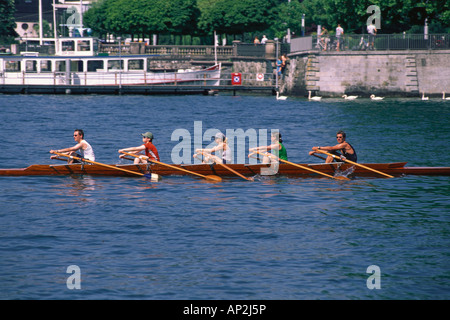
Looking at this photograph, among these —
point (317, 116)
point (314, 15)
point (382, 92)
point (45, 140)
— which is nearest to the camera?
point (45, 140)

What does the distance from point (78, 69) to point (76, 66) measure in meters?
0.36

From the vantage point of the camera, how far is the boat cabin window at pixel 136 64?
57.7 m

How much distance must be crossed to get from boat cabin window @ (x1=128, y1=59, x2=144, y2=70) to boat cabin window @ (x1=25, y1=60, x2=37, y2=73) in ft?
24.3

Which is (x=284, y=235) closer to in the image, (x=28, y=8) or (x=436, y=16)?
(x=436, y=16)

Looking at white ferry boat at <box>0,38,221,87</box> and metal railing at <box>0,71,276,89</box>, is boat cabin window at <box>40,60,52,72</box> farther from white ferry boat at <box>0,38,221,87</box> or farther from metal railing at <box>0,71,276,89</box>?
metal railing at <box>0,71,276,89</box>

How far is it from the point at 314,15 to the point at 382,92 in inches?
1182

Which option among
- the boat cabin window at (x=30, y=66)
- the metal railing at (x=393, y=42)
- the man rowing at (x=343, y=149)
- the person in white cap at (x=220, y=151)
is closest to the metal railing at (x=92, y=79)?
the boat cabin window at (x=30, y=66)

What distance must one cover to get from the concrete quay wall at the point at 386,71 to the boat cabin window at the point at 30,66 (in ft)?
72.1

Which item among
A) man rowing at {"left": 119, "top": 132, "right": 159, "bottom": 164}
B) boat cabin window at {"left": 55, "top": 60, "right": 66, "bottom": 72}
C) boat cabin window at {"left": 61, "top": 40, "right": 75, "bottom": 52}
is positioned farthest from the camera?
boat cabin window at {"left": 61, "top": 40, "right": 75, "bottom": 52}

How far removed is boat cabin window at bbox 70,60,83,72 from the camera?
5625cm

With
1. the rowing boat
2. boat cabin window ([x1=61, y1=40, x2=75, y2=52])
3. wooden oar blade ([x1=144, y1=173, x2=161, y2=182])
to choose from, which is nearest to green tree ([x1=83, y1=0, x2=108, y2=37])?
boat cabin window ([x1=61, y1=40, x2=75, y2=52])
